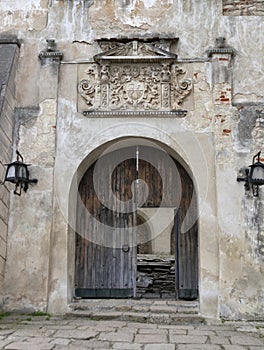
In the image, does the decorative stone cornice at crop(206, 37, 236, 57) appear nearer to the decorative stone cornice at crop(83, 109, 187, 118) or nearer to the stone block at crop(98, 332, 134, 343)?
the decorative stone cornice at crop(83, 109, 187, 118)

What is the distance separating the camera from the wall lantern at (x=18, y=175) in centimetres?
617

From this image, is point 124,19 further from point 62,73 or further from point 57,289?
point 57,289

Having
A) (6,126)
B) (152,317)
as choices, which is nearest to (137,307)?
(152,317)

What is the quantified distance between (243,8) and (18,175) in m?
4.21

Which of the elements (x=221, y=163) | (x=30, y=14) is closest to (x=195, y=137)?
(x=221, y=163)

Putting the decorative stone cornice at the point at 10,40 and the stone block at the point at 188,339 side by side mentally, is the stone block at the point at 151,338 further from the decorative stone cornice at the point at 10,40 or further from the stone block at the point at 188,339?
the decorative stone cornice at the point at 10,40

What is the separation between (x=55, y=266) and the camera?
6348mm

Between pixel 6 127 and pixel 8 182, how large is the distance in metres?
0.79

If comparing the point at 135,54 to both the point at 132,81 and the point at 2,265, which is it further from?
the point at 2,265

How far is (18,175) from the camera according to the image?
6.20 meters

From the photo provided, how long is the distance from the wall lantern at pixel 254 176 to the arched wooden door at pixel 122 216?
105cm

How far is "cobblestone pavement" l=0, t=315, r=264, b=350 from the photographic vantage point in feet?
15.0

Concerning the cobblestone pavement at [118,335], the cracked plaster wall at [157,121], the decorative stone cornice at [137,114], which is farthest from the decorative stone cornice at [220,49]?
the cobblestone pavement at [118,335]

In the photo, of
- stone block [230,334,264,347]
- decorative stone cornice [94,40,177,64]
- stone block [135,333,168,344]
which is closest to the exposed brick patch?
decorative stone cornice [94,40,177,64]
